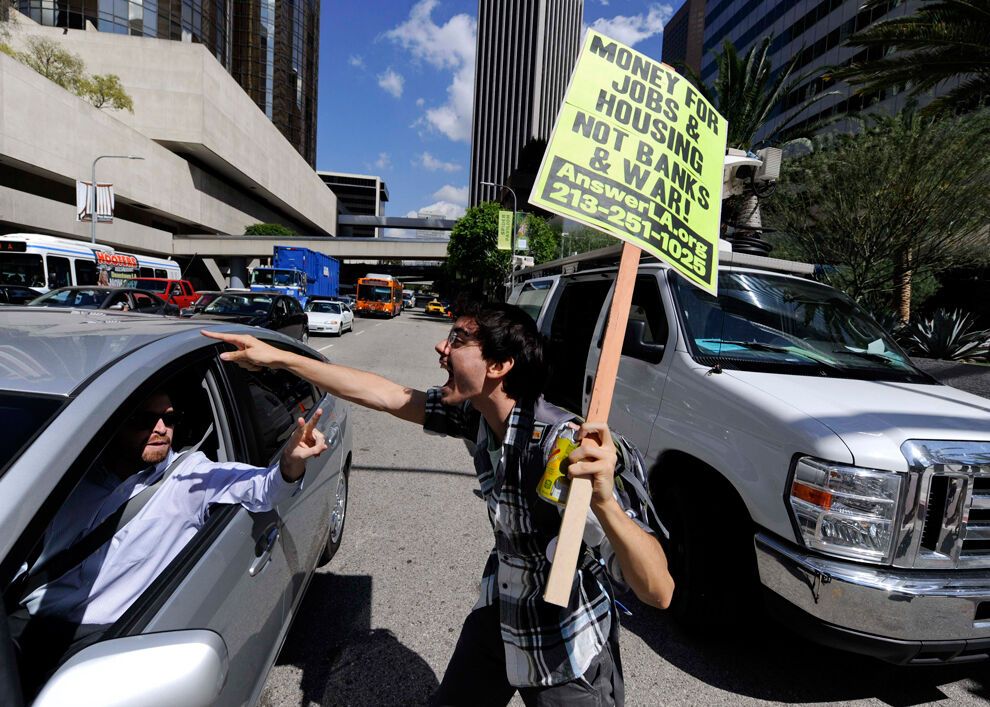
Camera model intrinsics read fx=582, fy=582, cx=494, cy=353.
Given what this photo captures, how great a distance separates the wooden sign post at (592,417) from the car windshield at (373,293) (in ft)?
138

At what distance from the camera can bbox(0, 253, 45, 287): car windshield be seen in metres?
19.3

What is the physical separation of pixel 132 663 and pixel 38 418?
2.37ft

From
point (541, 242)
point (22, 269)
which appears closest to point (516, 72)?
point (541, 242)

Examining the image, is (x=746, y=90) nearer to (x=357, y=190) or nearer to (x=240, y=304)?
(x=240, y=304)

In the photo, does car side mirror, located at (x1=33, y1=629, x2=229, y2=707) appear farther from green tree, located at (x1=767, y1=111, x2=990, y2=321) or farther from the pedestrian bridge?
the pedestrian bridge

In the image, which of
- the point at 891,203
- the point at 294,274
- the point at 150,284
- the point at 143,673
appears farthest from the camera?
the point at 294,274

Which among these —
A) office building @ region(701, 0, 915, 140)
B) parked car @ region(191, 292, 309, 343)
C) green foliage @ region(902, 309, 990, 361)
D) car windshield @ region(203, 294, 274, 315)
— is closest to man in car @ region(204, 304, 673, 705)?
green foliage @ region(902, 309, 990, 361)

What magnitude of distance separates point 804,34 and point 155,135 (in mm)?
53955

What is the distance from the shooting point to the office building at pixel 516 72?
11512 cm

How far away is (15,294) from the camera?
15.5 meters

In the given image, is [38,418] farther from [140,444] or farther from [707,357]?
[707,357]

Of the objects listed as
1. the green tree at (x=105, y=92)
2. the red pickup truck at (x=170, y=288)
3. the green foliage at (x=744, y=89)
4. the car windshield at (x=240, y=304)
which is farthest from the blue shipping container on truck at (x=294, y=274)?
the green tree at (x=105, y=92)

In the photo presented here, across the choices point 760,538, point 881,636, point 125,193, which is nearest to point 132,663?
point 760,538

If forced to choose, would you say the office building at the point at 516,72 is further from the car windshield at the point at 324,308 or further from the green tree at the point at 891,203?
the green tree at the point at 891,203
